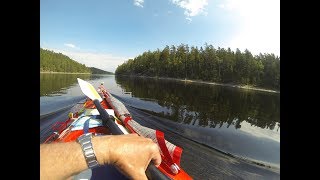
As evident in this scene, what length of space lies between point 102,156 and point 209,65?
53331 mm

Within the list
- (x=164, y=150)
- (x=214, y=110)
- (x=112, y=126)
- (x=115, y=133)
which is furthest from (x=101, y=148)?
(x=214, y=110)

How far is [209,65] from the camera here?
5341cm

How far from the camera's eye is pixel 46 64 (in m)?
73.6

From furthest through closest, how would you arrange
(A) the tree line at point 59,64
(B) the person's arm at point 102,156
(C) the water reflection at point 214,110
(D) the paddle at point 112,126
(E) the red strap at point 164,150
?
(A) the tree line at point 59,64 < (C) the water reflection at point 214,110 < (E) the red strap at point 164,150 < (D) the paddle at point 112,126 < (B) the person's arm at point 102,156

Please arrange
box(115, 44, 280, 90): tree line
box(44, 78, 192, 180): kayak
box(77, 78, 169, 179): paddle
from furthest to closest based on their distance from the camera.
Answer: box(115, 44, 280, 90): tree line → box(44, 78, 192, 180): kayak → box(77, 78, 169, 179): paddle

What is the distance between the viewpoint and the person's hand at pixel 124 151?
1159 millimetres

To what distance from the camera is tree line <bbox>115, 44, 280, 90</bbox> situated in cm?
4766

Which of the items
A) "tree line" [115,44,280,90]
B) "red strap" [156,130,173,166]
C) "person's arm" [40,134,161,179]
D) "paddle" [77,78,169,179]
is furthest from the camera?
"tree line" [115,44,280,90]

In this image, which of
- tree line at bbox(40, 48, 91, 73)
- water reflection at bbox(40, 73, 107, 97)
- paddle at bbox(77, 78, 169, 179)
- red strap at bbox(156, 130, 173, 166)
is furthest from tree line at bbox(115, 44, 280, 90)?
red strap at bbox(156, 130, 173, 166)

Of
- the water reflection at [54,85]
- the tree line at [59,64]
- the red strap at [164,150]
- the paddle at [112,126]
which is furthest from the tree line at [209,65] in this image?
the red strap at [164,150]

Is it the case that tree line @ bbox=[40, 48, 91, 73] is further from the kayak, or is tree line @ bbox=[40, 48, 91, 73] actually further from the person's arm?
the person's arm

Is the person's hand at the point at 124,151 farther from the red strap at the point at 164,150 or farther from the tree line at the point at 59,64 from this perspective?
the tree line at the point at 59,64
